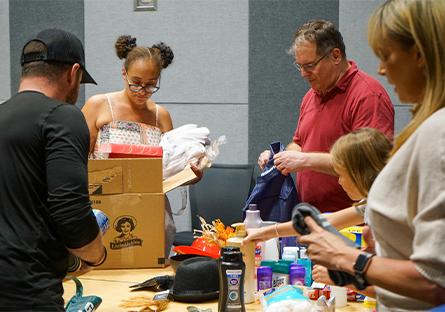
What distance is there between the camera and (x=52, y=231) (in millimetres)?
1767

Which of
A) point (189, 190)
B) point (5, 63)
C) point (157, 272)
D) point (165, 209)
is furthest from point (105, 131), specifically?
point (5, 63)

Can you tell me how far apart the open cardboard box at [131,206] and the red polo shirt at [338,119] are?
2.40 ft

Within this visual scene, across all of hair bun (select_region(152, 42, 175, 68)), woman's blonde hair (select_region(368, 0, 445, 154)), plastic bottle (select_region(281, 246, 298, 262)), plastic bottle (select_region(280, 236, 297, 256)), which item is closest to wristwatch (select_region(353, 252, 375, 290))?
woman's blonde hair (select_region(368, 0, 445, 154))

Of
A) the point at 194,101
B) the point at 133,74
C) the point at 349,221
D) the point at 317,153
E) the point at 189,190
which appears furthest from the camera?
the point at 194,101

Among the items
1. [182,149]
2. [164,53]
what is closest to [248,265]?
[182,149]

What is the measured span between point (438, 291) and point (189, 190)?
3.17 m

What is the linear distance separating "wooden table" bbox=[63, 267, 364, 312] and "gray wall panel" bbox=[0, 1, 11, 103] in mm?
2651

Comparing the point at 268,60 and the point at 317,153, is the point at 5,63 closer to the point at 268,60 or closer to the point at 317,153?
the point at 268,60

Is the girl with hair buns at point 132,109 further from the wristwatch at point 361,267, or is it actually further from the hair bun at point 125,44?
the wristwatch at point 361,267

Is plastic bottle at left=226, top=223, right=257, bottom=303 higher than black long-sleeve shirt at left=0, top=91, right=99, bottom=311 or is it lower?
lower

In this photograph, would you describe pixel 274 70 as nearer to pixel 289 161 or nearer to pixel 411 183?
pixel 289 161

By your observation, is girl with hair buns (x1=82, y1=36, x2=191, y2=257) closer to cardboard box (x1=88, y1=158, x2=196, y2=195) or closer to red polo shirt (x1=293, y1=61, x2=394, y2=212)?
cardboard box (x1=88, y1=158, x2=196, y2=195)

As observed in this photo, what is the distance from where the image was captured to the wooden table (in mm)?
2137

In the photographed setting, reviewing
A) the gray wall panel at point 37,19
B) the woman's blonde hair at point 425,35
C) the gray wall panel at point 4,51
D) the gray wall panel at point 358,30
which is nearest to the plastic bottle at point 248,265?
the woman's blonde hair at point 425,35
